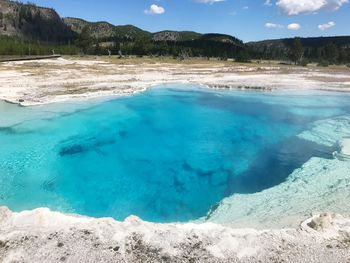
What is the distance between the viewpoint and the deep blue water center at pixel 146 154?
40.7ft

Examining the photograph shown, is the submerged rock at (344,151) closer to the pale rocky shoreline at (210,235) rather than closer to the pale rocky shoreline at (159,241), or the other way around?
the pale rocky shoreline at (210,235)

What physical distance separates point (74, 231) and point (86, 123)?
596 inches

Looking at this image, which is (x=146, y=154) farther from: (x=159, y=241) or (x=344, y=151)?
(x=159, y=241)

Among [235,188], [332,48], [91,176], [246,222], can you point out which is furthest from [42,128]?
[332,48]

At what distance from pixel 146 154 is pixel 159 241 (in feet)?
31.4

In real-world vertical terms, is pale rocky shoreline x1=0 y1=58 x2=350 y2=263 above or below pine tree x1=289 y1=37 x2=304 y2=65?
below

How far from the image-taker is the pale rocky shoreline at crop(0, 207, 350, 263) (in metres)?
7.57

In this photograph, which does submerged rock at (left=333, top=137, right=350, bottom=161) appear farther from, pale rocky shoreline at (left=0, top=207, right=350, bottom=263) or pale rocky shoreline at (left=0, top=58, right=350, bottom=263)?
pale rocky shoreline at (left=0, top=207, right=350, bottom=263)

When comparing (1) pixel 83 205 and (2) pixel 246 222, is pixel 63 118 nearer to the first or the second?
(1) pixel 83 205

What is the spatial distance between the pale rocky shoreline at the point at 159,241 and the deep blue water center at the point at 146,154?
240 centimetres

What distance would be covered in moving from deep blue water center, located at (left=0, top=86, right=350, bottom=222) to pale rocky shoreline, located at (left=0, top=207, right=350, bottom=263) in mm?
2402

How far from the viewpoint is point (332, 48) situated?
10850 centimetres

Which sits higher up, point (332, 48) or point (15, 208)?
point (332, 48)

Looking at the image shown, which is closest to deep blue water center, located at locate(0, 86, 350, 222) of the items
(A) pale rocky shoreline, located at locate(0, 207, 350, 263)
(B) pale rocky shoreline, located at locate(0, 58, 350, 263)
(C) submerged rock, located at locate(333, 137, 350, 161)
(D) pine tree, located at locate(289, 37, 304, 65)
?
(C) submerged rock, located at locate(333, 137, 350, 161)
